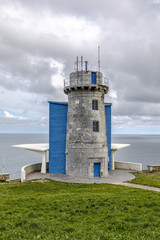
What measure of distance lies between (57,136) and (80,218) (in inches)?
763

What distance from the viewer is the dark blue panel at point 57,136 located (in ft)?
95.8

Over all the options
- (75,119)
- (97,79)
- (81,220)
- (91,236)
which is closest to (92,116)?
(75,119)

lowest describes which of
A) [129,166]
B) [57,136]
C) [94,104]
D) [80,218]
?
[129,166]

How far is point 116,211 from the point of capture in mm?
11461

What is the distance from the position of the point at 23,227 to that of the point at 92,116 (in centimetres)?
1981

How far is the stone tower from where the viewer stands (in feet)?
88.8

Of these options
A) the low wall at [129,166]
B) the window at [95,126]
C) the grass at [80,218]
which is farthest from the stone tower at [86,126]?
the grass at [80,218]

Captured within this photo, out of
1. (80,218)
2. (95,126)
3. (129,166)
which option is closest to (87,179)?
(95,126)

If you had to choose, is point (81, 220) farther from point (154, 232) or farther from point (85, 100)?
point (85, 100)

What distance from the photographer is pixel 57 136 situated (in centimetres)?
2970

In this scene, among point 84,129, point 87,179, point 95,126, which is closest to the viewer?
point 87,179

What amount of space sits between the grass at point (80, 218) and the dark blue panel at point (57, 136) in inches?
588

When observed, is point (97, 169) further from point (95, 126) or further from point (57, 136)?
point (57, 136)

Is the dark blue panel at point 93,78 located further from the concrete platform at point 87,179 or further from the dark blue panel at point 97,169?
the concrete platform at point 87,179
